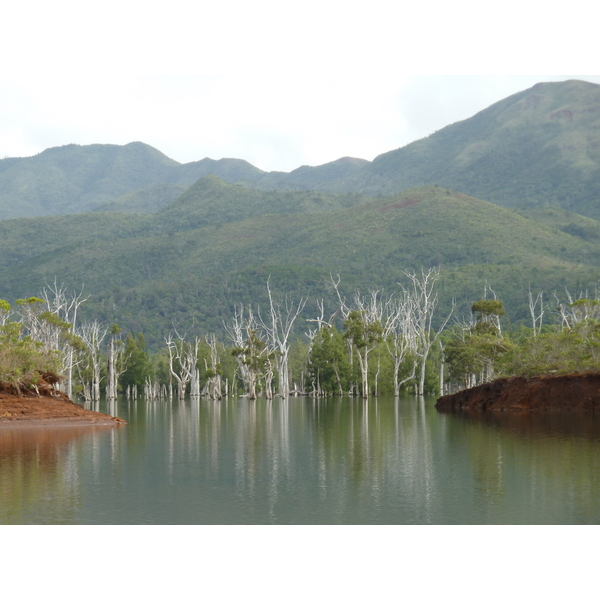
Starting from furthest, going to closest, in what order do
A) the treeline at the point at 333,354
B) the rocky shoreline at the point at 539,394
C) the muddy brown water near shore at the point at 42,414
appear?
1. the treeline at the point at 333,354
2. the rocky shoreline at the point at 539,394
3. the muddy brown water near shore at the point at 42,414

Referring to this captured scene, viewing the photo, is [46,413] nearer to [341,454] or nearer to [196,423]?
[196,423]

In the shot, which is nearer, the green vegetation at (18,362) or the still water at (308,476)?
the still water at (308,476)

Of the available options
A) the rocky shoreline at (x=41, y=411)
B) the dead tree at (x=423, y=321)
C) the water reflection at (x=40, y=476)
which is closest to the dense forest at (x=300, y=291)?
the dead tree at (x=423, y=321)

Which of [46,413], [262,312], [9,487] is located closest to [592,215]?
[262,312]

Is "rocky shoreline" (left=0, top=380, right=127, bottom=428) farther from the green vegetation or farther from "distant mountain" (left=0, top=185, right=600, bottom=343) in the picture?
"distant mountain" (left=0, top=185, right=600, bottom=343)

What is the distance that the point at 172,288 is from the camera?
453 ft

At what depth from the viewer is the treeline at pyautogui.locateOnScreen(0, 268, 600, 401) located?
43.6 metres

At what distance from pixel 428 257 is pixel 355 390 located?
52787mm

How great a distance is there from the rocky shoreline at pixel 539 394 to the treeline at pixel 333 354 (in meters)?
1.08

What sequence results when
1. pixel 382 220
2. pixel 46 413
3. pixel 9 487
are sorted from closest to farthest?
1. pixel 9 487
2. pixel 46 413
3. pixel 382 220

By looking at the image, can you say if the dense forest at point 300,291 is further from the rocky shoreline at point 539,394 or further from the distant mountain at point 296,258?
the rocky shoreline at point 539,394

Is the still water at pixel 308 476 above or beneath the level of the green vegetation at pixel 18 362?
beneath

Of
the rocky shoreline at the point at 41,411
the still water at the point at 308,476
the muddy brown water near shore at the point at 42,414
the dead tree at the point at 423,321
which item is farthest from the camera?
the dead tree at the point at 423,321

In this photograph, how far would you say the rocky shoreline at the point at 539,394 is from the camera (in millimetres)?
40219
